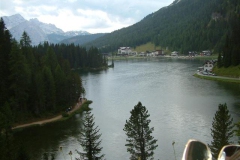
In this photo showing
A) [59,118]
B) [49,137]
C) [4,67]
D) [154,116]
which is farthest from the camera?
[4,67]

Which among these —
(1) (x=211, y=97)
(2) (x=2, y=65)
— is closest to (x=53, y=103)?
(2) (x=2, y=65)

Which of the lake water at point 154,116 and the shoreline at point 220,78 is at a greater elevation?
the shoreline at point 220,78

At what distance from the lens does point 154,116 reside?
55062 millimetres

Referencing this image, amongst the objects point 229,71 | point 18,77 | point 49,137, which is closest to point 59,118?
point 49,137

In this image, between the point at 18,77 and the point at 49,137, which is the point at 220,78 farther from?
the point at 49,137

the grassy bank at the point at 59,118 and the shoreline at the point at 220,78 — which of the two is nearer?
the grassy bank at the point at 59,118

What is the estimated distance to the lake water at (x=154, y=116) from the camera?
1623 inches

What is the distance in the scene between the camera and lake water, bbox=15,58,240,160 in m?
41.2

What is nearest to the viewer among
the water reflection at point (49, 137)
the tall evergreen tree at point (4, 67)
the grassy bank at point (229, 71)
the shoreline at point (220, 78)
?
the water reflection at point (49, 137)

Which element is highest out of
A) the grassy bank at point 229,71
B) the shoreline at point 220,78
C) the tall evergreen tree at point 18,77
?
the tall evergreen tree at point 18,77

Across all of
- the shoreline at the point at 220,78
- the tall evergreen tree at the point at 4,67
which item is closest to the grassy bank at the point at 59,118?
the tall evergreen tree at the point at 4,67

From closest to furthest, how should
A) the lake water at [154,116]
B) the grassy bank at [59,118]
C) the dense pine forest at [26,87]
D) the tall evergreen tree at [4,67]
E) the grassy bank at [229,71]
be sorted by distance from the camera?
the lake water at [154,116] < the grassy bank at [59,118] < the tall evergreen tree at [4,67] < the dense pine forest at [26,87] < the grassy bank at [229,71]

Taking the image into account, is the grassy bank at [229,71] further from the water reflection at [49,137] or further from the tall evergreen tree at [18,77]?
the tall evergreen tree at [18,77]

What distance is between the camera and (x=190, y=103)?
2616 inches
